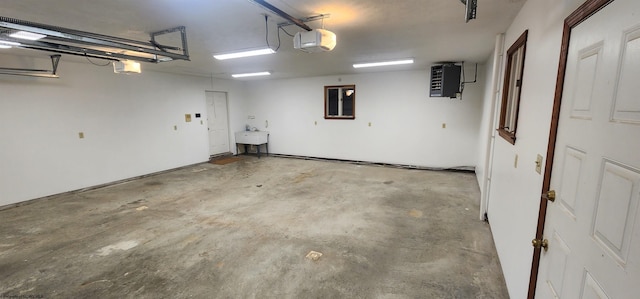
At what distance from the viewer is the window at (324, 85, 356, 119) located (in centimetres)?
698

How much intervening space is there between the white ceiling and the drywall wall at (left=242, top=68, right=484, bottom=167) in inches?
82.8

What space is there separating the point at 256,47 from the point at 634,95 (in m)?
3.59

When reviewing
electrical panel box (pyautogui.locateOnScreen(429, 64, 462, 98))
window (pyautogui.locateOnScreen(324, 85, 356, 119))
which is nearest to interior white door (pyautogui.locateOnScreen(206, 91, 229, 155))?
window (pyautogui.locateOnScreen(324, 85, 356, 119))

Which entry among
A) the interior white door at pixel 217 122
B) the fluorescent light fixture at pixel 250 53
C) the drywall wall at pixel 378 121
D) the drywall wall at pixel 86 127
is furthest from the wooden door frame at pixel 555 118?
the interior white door at pixel 217 122

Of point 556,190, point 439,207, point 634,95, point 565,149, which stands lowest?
point 439,207

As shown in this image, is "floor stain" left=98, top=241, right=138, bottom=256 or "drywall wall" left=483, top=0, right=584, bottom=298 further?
"floor stain" left=98, top=241, right=138, bottom=256

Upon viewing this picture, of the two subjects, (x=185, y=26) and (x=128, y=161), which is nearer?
(x=185, y=26)

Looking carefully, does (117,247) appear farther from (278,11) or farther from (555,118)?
(555,118)

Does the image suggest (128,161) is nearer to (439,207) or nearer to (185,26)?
(185,26)

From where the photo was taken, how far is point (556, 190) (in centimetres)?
123

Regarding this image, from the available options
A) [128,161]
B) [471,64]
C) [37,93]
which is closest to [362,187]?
[471,64]

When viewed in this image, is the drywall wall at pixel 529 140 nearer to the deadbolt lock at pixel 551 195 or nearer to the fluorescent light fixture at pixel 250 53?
the deadbolt lock at pixel 551 195

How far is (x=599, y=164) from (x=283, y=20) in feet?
8.58

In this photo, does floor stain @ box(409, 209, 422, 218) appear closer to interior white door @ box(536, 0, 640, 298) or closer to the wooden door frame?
the wooden door frame
